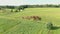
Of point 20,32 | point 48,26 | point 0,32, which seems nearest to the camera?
point 0,32

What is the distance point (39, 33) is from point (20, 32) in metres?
3.04

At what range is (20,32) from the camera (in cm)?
2969

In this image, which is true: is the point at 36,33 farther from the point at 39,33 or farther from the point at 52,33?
the point at 52,33

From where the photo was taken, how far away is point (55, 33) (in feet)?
99.9

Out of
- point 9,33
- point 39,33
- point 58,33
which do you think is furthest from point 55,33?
point 9,33

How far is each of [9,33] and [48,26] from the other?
34.6 ft

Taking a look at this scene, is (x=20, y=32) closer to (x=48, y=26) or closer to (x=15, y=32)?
(x=15, y=32)

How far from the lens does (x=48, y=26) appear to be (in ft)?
119

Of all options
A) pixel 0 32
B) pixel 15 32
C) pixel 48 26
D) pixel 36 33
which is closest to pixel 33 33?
pixel 36 33

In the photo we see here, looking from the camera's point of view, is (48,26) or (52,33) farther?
(48,26)

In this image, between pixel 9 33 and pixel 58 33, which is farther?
pixel 58 33

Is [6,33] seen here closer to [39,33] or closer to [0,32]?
[0,32]

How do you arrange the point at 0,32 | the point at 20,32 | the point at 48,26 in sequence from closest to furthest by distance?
the point at 0,32 < the point at 20,32 < the point at 48,26

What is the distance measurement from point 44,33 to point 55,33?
199cm
